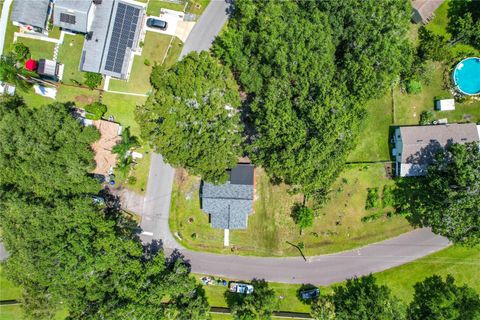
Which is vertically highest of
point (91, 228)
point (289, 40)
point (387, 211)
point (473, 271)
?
point (289, 40)

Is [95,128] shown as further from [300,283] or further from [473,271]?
[473,271]

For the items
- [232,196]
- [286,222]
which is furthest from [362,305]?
[232,196]

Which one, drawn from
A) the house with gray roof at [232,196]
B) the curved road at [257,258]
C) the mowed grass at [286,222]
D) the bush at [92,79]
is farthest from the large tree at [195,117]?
the bush at [92,79]

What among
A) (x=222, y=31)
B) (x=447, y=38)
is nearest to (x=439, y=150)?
(x=447, y=38)

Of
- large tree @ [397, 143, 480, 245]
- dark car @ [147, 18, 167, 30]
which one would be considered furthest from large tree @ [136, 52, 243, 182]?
large tree @ [397, 143, 480, 245]

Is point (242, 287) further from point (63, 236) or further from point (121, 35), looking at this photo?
point (121, 35)

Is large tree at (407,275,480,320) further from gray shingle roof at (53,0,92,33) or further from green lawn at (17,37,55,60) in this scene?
green lawn at (17,37,55,60)
